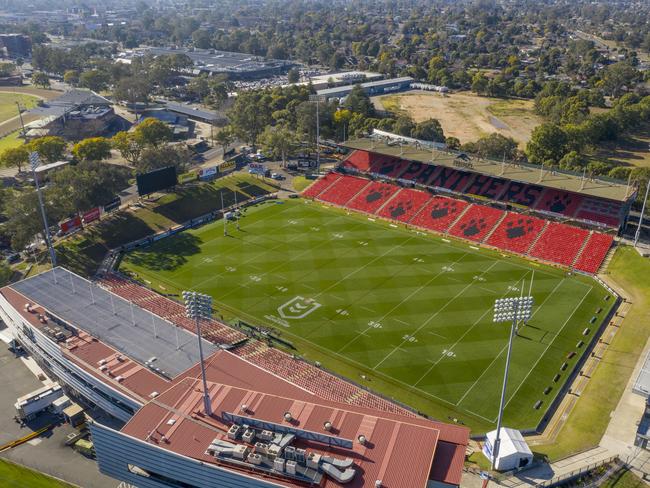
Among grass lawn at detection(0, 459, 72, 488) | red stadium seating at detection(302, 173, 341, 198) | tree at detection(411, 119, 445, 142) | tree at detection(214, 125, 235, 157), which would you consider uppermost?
tree at detection(411, 119, 445, 142)

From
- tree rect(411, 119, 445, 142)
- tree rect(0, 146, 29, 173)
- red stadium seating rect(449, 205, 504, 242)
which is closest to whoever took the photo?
red stadium seating rect(449, 205, 504, 242)

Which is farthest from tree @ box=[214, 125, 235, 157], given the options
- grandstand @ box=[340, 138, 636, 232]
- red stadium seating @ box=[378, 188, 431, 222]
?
red stadium seating @ box=[378, 188, 431, 222]

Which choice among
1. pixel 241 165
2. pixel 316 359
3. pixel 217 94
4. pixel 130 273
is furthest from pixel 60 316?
pixel 217 94

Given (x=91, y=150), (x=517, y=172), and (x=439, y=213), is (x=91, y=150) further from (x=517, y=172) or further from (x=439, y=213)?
(x=517, y=172)

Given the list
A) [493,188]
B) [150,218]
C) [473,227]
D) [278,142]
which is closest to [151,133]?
[278,142]

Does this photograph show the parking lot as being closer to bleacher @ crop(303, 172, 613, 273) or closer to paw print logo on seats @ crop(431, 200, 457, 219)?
bleacher @ crop(303, 172, 613, 273)

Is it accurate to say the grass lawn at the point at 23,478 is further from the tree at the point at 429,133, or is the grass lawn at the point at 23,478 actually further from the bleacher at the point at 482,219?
the tree at the point at 429,133

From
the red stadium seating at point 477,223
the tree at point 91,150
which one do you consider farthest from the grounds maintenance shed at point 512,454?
the tree at point 91,150
